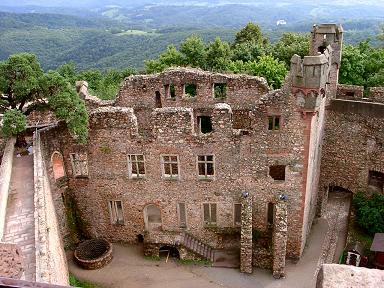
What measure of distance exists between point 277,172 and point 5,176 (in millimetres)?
14450

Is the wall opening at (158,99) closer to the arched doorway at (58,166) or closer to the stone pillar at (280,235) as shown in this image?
the arched doorway at (58,166)

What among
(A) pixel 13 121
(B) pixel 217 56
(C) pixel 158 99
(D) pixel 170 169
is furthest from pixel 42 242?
(B) pixel 217 56

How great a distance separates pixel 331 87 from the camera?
2720 cm

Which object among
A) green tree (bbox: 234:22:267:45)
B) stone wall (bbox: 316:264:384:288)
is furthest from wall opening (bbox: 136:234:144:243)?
green tree (bbox: 234:22:267:45)

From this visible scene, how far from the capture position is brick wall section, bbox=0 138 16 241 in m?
16.3

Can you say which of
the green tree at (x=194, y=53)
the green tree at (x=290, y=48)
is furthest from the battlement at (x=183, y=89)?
the green tree at (x=290, y=48)

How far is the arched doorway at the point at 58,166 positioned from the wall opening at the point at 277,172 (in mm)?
12257

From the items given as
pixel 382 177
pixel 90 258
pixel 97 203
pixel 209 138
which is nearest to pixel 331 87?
pixel 382 177

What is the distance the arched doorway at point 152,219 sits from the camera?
85.3 feet

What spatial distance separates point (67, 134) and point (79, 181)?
10.2 ft

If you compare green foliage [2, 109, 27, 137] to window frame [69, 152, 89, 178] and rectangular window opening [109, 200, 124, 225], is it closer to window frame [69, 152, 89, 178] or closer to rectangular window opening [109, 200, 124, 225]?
window frame [69, 152, 89, 178]

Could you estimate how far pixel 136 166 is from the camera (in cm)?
2452

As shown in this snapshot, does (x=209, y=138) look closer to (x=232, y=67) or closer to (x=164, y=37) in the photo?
(x=232, y=67)

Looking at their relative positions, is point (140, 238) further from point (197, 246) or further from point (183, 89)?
point (183, 89)
